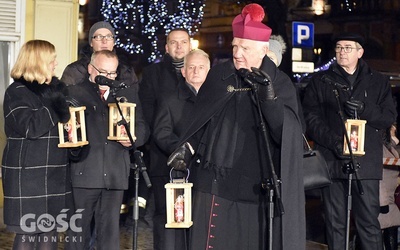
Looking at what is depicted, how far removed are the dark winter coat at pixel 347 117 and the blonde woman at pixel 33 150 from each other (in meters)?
2.82

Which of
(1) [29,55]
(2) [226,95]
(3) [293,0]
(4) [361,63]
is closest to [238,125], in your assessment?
(2) [226,95]

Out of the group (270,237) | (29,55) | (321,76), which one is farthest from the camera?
(321,76)

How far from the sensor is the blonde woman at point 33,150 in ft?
25.3

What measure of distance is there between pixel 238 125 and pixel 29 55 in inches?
82.2

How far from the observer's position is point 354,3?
3725 cm

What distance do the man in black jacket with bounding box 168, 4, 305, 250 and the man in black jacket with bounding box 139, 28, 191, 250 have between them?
1968 mm

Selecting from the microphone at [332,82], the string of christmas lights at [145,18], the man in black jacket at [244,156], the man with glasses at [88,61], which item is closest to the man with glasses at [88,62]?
the man with glasses at [88,61]

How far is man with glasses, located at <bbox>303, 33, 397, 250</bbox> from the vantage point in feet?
30.4

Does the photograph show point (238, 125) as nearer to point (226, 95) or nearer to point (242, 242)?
point (226, 95)

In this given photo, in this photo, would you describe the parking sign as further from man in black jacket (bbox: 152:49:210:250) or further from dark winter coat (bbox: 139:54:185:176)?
man in black jacket (bbox: 152:49:210:250)

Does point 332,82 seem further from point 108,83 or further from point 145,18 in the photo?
point 145,18

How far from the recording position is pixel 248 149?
6855 mm

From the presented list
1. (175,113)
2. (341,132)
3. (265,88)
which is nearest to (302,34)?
(341,132)

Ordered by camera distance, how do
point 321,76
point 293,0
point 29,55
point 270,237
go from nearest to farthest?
1. point 270,237
2. point 29,55
3. point 321,76
4. point 293,0
